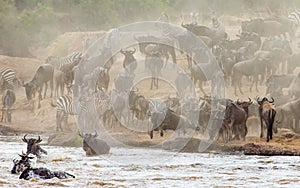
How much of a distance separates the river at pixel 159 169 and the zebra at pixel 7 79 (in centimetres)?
1653

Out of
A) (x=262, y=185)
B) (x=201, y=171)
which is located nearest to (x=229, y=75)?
(x=201, y=171)

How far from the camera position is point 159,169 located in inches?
819

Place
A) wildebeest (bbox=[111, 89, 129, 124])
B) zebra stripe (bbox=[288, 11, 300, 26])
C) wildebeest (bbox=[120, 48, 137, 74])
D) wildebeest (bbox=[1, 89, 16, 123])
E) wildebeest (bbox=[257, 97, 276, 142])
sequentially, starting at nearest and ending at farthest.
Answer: wildebeest (bbox=[257, 97, 276, 142])
wildebeest (bbox=[111, 89, 129, 124])
wildebeest (bbox=[120, 48, 137, 74])
wildebeest (bbox=[1, 89, 16, 123])
zebra stripe (bbox=[288, 11, 300, 26])

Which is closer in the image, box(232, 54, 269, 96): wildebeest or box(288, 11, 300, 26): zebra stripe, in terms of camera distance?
box(232, 54, 269, 96): wildebeest

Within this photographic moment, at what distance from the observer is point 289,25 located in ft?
137

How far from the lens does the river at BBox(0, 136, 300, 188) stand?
60.2 feet

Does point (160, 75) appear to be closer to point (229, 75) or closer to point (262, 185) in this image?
point (229, 75)

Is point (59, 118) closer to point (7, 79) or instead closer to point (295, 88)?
point (295, 88)

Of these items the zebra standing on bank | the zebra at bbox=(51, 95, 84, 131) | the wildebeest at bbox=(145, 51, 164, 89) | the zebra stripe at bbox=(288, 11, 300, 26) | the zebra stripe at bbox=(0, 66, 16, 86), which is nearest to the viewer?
the zebra at bbox=(51, 95, 84, 131)

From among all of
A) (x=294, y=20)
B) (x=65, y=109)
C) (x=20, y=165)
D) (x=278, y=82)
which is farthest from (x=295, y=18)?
(x=20, y=165)

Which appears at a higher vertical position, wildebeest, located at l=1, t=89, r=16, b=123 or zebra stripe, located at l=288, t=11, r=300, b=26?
zebra stripe, located at l=288, t=11, r=300, b=26

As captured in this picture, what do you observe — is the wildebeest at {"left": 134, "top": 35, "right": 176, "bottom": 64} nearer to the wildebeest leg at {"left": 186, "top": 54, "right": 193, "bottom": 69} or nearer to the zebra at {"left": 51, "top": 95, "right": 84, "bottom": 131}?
the wildebeest leg at {"left": 186, "top": 54, "right": 193, "bottom": 69}

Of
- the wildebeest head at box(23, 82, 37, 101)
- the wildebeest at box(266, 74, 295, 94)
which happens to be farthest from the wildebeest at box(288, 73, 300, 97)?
the wildebeest head at box(23, 82, 37, 101)

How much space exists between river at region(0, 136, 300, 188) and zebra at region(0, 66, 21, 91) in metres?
16.5
